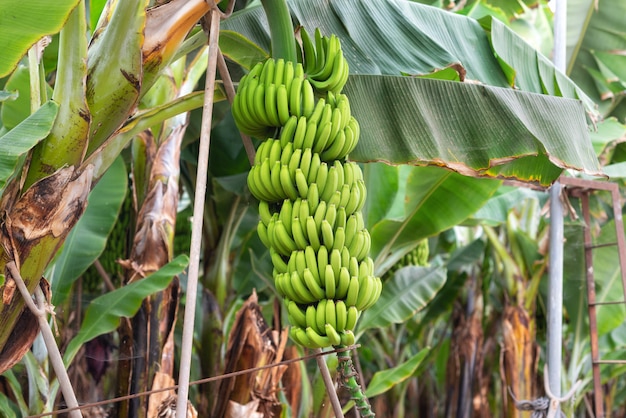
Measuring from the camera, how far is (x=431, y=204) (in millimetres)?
2221

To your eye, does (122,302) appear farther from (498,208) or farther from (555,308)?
(498,208)

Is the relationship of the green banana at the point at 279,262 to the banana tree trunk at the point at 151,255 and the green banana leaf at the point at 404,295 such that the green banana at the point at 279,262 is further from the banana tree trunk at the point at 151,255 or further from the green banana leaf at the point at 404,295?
the green banana leaf at the point at 404,295

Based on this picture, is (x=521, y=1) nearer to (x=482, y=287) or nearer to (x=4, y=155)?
(x=482, y=287)

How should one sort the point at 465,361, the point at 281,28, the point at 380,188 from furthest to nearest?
the point at 465,361 → the point at 380,188 → the point at 281,28

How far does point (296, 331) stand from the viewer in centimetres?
99

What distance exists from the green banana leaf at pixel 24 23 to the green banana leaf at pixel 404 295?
1.70 metres

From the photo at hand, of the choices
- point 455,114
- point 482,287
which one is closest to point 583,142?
point 455,114

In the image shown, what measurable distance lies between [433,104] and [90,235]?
1.12 metres

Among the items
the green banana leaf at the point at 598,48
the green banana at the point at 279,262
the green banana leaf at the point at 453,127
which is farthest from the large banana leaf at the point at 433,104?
the green banana leaf at the point at 598,48

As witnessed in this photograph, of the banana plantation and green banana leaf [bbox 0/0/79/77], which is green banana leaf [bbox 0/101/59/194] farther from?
green banana leaf [bbox 0/0/79/77]

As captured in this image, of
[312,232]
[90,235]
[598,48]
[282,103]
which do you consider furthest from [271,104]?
[598,48]

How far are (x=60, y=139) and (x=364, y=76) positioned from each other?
720 millimetres

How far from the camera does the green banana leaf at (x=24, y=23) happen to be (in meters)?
1.02

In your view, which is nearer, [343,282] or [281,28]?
[343,282]
